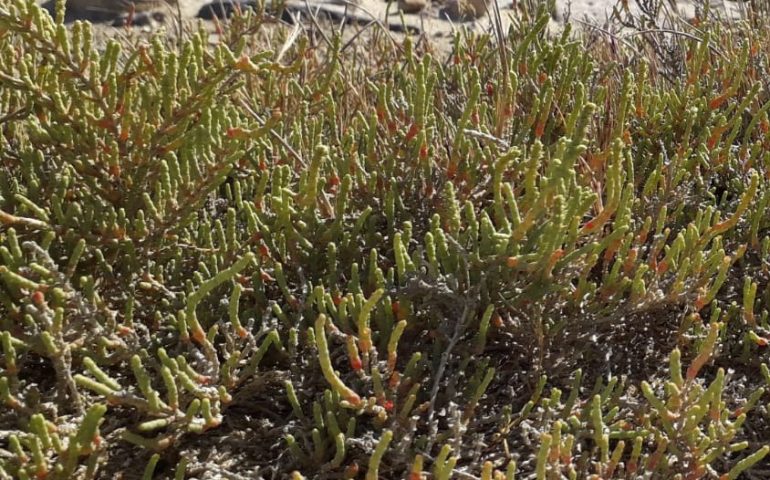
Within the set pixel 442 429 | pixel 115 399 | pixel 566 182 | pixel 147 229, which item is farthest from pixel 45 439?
pixel 566 182

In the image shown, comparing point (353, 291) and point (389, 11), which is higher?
point (389, 11)

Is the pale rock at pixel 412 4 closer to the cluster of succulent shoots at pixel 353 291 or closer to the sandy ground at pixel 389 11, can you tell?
the sandy ground at pixel 389 11

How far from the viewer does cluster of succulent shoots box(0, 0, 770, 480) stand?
147 cm

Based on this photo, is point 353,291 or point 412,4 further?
point 412,4

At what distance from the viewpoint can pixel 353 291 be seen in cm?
168

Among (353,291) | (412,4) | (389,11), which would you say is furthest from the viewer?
(412,4)

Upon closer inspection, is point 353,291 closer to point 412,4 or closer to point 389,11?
point 389,11

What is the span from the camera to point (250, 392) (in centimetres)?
168

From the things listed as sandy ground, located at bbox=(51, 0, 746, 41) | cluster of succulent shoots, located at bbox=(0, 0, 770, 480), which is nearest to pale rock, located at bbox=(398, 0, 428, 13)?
sandy ground, located at bbox=(51, 0, 746, 41)

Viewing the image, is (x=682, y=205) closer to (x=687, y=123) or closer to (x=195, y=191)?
(x=687, y=123)

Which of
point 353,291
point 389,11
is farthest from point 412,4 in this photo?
point 353,291

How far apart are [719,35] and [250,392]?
2189 mm

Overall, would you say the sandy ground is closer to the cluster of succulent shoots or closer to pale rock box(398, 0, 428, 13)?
pale rock box(398, 0, 428, 13)

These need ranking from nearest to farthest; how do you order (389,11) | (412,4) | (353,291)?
(353,291) < (389,11) < (412,4)
